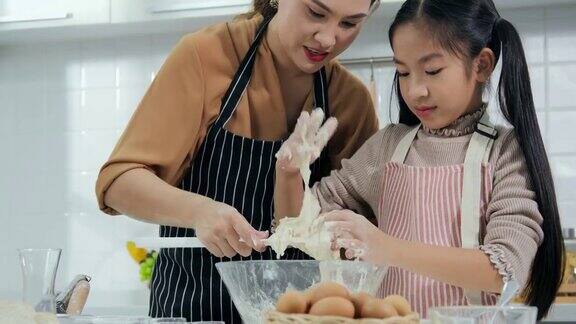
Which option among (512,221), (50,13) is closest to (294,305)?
(512,221)

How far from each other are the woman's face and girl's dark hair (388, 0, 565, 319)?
0.11 meters

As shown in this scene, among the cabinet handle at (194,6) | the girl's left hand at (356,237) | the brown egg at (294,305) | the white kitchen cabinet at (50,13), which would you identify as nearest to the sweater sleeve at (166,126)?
the girl's left hand at (356,237)

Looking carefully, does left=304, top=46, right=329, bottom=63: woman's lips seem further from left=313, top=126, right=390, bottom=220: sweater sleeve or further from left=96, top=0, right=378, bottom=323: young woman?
left=313, top=126, right=390, bottom=220: sweater sleeve

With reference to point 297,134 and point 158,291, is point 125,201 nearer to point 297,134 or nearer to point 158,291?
point 158,291

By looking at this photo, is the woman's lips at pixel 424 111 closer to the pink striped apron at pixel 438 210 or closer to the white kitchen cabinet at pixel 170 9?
the pink striped apron at pixel 438 210

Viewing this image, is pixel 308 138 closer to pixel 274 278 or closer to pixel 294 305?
pixel 274 278

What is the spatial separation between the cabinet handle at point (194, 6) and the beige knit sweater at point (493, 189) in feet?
4.34

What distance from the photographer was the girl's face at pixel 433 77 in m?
1.62

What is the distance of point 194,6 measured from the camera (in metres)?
3.03

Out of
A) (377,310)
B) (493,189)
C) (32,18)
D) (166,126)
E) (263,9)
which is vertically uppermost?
(32,18)

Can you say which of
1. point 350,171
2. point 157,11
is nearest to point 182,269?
point 350,171

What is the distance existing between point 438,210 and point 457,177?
69mm

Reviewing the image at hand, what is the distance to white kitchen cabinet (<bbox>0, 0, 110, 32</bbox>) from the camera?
313cm

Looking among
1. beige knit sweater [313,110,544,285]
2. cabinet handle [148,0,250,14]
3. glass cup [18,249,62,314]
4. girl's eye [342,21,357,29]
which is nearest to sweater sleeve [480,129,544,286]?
beige knit sweater [313,110,544,285]
